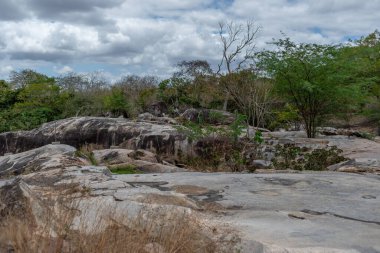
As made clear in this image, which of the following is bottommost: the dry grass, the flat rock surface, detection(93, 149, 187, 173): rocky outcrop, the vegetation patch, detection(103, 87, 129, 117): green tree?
the vegetation patch

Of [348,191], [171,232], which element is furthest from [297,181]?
[171,232]

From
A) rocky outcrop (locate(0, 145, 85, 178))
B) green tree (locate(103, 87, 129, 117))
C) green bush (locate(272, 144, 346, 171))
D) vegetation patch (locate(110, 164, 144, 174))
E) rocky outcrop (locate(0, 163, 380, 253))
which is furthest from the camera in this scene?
green tree (locate(103, 87, 129, 117))

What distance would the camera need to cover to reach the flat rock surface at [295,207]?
16.3 feet

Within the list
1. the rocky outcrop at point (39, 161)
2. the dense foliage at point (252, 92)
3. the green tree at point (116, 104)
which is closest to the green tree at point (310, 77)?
the dense foliage at point (252, 92)

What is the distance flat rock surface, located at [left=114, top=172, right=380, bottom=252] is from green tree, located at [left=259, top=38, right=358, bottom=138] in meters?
8.56

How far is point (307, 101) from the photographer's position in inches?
719

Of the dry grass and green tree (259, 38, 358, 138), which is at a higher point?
green tree (259, 38, 358, 138)

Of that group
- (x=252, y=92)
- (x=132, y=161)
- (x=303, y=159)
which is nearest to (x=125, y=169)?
(x=132, y=161)

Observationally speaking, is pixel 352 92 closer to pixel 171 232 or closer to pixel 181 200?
pixel 181 200

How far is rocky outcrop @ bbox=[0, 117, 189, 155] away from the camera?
15.8m

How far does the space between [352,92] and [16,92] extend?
30.5 metres

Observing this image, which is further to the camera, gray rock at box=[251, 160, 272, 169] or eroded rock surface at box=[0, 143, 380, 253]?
gray rock at box=[251, 160, 272, 169]

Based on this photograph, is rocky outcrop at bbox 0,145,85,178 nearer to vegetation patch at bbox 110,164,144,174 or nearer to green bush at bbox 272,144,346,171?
vegetation patch at bbox 110,164,144,174

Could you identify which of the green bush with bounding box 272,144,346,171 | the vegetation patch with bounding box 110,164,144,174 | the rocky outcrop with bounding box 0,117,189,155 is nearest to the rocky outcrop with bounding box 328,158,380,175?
the green bush with bounding box 272,144,346,171
